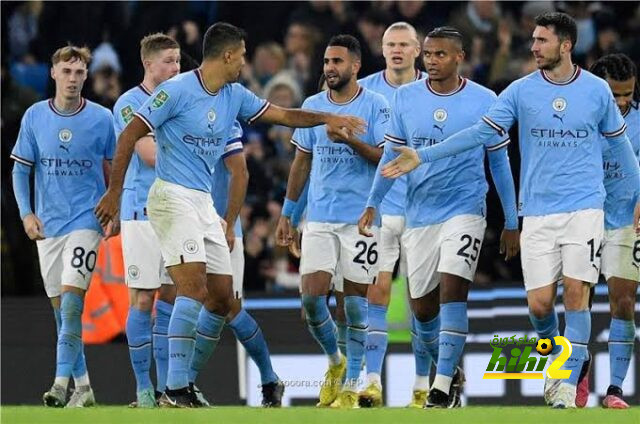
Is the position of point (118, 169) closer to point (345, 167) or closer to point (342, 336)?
point (345, 167)

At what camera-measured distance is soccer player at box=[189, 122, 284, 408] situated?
14.3 meters

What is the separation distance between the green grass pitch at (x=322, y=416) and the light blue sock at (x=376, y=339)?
1.53 m

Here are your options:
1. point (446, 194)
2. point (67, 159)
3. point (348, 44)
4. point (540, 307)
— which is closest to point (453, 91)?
point (446, 194)

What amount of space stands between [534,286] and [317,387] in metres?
4.64

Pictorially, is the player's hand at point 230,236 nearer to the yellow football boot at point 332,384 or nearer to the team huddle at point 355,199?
the team huddle at point 355,199

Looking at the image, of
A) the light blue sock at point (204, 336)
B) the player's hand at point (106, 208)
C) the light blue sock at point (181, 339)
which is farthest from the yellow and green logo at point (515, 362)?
the player's hand at point (106, 208)

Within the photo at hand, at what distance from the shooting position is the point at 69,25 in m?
20.6

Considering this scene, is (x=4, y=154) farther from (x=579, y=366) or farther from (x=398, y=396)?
(x=579, y=366)

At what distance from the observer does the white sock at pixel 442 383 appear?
1340 centimetres

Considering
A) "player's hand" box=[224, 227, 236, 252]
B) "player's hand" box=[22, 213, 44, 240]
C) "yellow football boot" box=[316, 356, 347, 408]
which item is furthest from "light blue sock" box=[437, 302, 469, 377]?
"player's hand" box=[22, 213, 44, 240]

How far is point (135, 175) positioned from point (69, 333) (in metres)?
1.36

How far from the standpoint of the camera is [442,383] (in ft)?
44.0

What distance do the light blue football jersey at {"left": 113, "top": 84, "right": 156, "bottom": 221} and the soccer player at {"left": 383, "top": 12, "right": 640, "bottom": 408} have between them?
7.75ft

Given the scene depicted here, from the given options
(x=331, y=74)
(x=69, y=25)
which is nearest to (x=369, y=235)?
(x=331, y=74)
